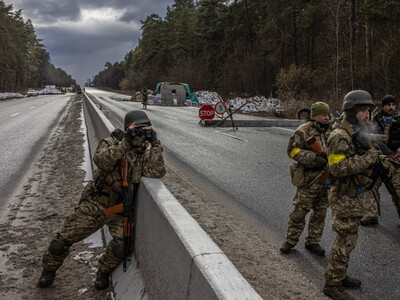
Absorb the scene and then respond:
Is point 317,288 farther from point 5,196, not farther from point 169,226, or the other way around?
point 5,196

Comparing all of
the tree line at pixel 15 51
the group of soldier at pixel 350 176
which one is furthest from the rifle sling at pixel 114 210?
the tree line at pixel 15 51

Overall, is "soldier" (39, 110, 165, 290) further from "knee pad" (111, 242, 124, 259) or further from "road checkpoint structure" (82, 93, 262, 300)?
"road checkpoint structure" (82, 93, 262, 300)

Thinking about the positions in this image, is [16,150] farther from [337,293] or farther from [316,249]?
[337,293]

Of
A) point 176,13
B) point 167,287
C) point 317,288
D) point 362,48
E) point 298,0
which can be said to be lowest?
point 317,288

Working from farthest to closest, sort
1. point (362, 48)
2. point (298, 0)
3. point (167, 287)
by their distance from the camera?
point (298, 0) < point (362, 48) < point (167, 287)

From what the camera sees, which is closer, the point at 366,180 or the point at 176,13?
the point at 366,180

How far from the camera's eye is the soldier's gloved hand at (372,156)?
3.34 metres

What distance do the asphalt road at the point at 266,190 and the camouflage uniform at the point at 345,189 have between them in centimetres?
45

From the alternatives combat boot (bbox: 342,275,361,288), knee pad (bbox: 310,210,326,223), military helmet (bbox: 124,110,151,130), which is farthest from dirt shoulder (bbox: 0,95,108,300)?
knee pad (bbox: 310,210,326,223)

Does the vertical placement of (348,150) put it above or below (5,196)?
above

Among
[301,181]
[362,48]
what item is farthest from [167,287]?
[362,48]

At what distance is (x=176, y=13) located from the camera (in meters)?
86.9

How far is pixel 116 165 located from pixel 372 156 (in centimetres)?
233

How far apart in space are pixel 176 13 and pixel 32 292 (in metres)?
88.8
